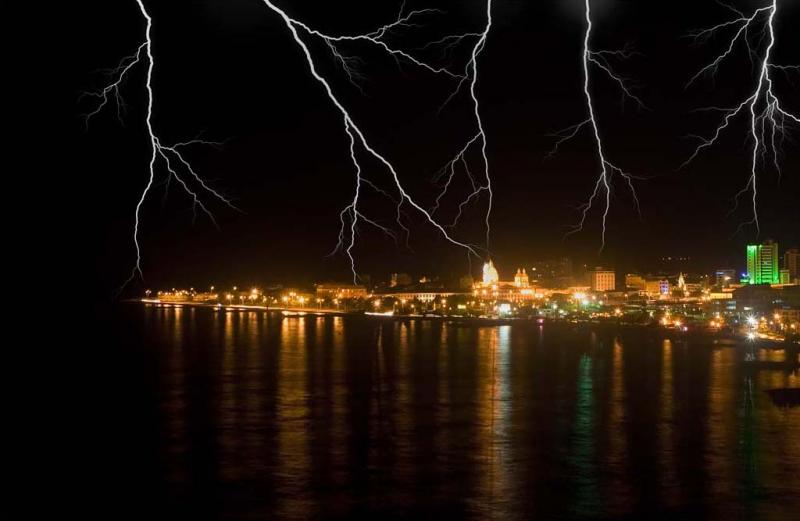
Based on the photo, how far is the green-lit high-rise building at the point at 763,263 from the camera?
84.8 m

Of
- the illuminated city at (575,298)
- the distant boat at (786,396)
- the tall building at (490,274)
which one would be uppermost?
the tall building at (490,274)

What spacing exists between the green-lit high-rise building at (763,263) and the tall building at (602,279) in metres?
17.5

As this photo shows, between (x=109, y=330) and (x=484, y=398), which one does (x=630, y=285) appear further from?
(x=484, y=398)

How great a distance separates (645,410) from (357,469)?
22.6ft

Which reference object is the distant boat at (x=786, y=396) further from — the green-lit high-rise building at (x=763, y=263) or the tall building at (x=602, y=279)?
the tall building at (x=602, y=279)

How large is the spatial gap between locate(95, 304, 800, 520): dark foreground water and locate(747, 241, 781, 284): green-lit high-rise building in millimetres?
64038

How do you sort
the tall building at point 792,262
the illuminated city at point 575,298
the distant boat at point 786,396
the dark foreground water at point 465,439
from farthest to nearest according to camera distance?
1. the tall building at point 792,262
2. the illuminated city at point 575,298
3. the distant boat at point 786,396
4. the dark foreground water at point 465,439

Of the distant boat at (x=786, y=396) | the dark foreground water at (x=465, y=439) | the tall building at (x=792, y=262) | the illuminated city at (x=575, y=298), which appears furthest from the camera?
the tall building at (x=792, y=262)

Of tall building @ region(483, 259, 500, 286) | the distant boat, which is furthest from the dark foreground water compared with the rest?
tall building @ region(483, 259, 500, 286)

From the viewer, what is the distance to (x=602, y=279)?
334ft

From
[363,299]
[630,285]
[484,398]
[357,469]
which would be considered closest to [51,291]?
[363,299]

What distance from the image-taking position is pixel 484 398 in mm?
17375

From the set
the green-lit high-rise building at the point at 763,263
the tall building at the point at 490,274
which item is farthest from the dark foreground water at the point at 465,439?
the tall building at the point at 490,274

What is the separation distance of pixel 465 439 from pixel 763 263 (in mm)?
79692
